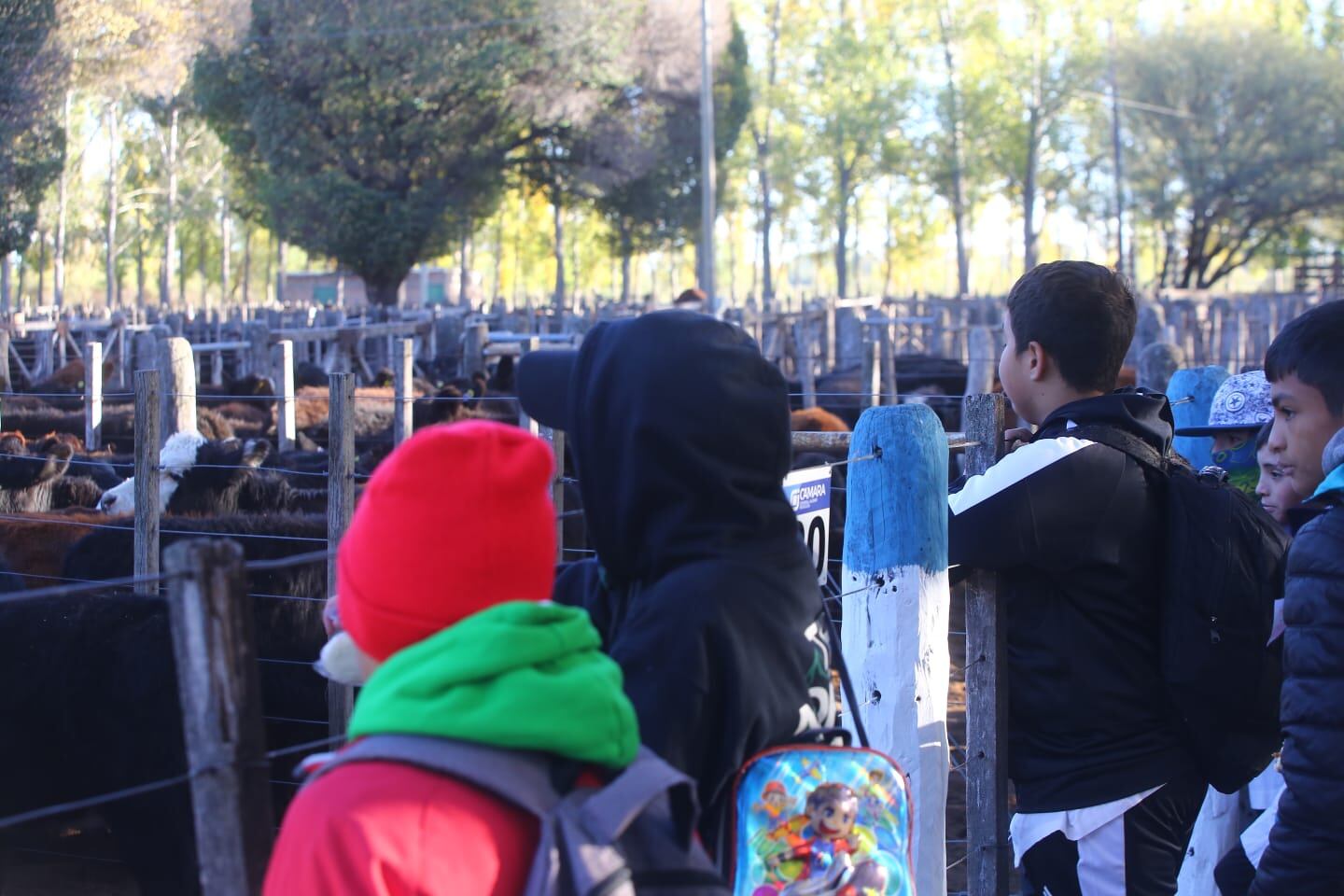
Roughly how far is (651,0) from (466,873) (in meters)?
38.9

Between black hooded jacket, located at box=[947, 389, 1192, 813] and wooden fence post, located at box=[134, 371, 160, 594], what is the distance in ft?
13.3

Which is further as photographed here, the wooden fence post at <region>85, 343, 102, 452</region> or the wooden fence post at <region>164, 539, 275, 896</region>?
the wooden fence post at <region>85, 343, 102, 452</region>

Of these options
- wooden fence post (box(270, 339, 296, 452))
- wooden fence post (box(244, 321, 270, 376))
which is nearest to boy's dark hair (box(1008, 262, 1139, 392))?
wooden fence post (box(270, 339, 296, 452))

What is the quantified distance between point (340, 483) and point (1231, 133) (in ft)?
160

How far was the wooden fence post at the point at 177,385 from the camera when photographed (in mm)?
8773

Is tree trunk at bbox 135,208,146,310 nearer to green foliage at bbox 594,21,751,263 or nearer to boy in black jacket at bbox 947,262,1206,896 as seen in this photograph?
green foliage at bbox 594,21,751,263

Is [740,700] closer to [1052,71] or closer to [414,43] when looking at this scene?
[414,43]

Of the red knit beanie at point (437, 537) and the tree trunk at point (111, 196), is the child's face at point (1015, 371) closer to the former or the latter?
the red knit beanie at point (437, 537)

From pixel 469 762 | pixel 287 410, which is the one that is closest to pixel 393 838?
pixel 469 762

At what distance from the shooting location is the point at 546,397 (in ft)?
6.53

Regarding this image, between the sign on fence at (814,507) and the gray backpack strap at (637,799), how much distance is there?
1.20 metres

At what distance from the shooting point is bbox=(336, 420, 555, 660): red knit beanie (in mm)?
1468

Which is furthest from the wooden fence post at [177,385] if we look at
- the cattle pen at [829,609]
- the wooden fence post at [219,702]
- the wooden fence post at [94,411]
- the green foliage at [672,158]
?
the green foliage at [672,158]

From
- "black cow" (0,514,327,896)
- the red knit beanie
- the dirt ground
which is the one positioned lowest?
the dirt ground
